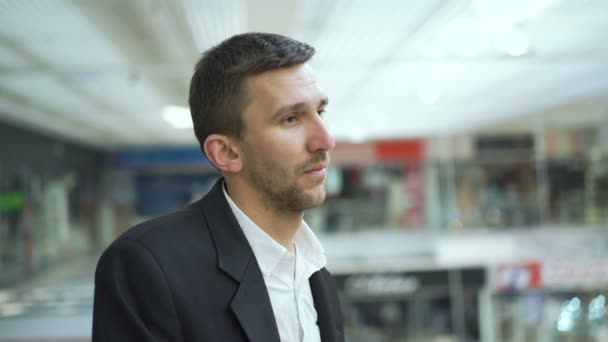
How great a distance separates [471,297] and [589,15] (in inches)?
129

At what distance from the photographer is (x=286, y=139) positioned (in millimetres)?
1189

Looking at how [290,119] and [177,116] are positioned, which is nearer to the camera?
[290,119]

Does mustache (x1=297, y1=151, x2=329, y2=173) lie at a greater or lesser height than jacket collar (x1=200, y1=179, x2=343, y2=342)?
greater

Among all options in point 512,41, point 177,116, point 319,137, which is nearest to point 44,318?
point 319,137

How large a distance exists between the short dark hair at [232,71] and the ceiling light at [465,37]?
2840 mm

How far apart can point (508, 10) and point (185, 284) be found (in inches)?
127

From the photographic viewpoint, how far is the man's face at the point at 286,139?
1188mm

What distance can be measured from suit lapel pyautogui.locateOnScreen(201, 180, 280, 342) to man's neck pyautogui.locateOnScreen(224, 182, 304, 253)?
0.03m

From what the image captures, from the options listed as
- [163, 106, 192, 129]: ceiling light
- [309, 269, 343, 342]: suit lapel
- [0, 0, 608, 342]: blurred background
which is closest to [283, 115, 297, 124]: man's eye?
[309, 269, 343, 342]: suit lapel

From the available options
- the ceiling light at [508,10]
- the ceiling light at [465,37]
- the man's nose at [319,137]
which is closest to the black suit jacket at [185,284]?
the man's nose at [319,137]

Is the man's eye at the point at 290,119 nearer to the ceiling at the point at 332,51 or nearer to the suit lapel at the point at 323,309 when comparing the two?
the suit lapel at the point at 323,309

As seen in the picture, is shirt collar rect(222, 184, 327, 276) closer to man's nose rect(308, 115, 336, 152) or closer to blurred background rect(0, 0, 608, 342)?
man's nose rect(308, 115, 336, 152)

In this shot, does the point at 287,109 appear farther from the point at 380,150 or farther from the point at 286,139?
the point at 380,150

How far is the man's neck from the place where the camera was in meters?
1.25
